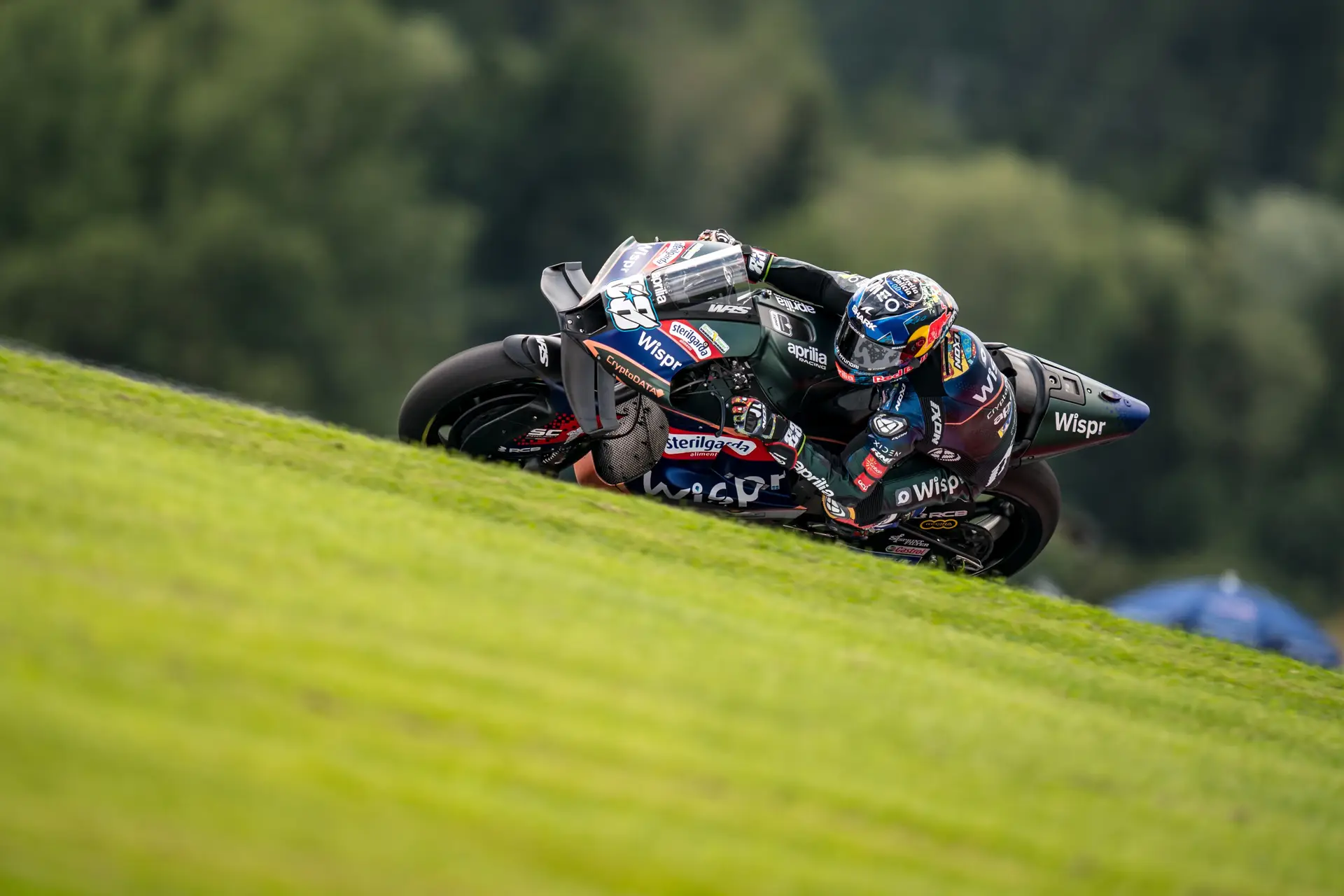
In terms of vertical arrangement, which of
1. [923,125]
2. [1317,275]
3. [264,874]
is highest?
[923,125]

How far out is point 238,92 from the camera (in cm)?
4575

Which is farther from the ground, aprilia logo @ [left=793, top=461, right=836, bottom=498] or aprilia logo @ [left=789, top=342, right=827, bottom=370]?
aprilia logo @ [left=789, top=342, right=827, bottom=370]

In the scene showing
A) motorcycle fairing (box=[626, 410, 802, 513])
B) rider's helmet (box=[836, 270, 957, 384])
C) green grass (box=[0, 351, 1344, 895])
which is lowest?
green grass (box=[0, 351, 1344, 895])

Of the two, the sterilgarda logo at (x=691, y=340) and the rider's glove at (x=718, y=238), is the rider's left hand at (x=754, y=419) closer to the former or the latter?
the sterilgarda logo at (x=691, y=340)

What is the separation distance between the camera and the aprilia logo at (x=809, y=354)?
28.0ft

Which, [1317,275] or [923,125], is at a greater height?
[923,125]

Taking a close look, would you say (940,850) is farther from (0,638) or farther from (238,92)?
(238,92)

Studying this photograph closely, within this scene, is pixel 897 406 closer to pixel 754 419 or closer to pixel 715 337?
pixel 754 419

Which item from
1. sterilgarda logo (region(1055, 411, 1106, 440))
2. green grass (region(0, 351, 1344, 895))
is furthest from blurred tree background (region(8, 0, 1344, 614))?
green grass (region(0, 351, 1344, 895))

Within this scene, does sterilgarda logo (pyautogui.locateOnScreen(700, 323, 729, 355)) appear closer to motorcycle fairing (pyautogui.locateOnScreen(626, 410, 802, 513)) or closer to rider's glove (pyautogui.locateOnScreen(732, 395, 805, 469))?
rider's glove (pyautogui.locateOnScreen(732, 395, 805, 469))

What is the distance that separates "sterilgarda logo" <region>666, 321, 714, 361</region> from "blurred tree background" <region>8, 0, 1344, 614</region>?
27804 millimetres

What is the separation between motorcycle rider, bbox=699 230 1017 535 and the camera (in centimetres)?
825

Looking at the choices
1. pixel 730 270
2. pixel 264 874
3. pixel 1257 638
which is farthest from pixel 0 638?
pixel 1257 638

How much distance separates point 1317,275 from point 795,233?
17.0 metres
